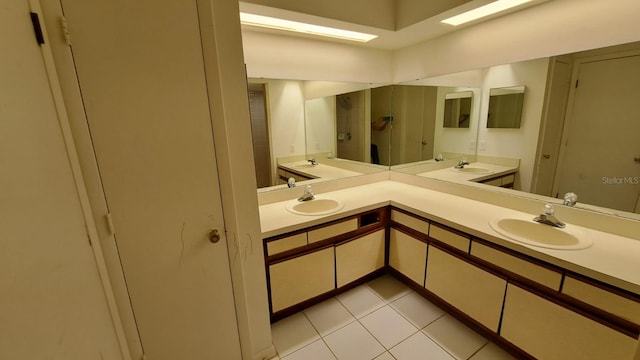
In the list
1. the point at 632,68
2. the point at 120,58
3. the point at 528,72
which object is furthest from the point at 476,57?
the point at 120,58

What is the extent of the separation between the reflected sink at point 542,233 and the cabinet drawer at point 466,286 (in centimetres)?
28

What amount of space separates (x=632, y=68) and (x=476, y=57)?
865 mm

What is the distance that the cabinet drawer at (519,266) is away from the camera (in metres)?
1.26

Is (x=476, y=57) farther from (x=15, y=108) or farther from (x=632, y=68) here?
(x=15, y=108)

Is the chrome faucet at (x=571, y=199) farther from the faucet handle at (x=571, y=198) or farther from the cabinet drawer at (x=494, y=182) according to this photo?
the cabinet drawer at (x=494, y=182)

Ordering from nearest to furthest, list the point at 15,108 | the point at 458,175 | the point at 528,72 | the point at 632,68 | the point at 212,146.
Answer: the point at 15,108 < the point at 212,146 < the point at 632,68 < the point at 528,72 < the point at 458,175

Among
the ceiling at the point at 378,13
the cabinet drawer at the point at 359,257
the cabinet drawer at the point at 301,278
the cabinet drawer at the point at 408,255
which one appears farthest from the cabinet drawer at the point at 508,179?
the cabinet drawer at the point at 301,278

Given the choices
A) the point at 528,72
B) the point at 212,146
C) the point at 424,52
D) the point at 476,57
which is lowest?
the point at 212,146

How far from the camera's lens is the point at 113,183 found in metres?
1.04

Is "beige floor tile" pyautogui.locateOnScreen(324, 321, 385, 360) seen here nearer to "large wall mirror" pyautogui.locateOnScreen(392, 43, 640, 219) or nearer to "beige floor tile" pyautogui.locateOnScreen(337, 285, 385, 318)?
"beige floor tile" pyautogui.locateOnScreen(337, 285, 385, 318)

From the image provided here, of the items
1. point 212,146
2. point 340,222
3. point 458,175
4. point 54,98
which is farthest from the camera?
point 458,175

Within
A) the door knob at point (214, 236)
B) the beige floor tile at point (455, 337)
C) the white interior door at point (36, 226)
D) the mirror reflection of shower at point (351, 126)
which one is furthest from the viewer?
the mirror reflection of shower at point (351, 126)

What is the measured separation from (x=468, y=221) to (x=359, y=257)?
33.5 inches

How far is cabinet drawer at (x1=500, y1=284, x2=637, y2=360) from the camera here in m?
1.12
